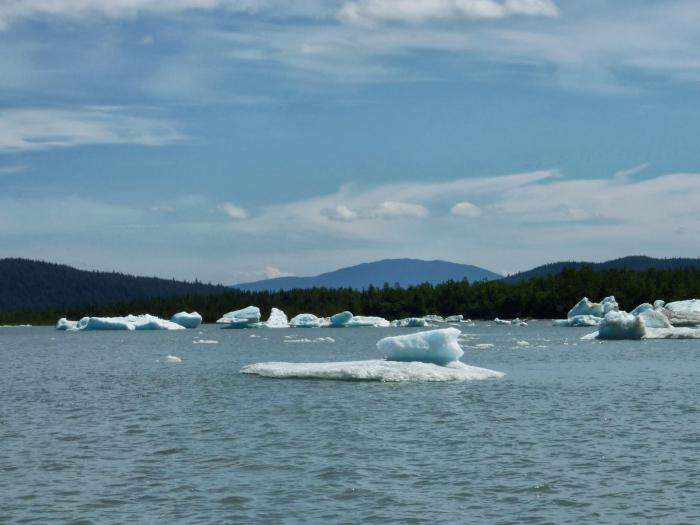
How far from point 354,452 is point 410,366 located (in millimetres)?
15245

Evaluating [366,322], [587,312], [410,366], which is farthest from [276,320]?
[410,366]

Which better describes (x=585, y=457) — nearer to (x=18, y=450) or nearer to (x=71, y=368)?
(x=18, y=450)

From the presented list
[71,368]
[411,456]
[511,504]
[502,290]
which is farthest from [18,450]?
[502,290]

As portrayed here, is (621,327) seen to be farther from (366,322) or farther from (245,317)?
(366,322)

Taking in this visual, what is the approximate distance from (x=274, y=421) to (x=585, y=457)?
9449 millimetres

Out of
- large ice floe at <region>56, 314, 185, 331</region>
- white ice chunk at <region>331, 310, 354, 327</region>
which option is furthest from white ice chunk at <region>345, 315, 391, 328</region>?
large ice floe at <region>56, 314, 185, 331</region>

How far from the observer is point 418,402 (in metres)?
28.8

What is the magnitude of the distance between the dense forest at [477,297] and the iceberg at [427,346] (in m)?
113

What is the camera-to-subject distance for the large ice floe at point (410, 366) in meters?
34.6

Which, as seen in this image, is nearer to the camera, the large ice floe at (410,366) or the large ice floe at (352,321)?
the large ice floe at (410,366)

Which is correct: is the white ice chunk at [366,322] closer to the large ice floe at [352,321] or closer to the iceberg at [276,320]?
the large ice floe at [352,321]

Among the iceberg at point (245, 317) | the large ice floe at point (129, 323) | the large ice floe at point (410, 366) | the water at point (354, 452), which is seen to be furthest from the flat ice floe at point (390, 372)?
the large ice floe at point (129, 323)

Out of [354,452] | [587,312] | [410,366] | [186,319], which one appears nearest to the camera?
[354,452]

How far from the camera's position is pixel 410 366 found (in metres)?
35.2
